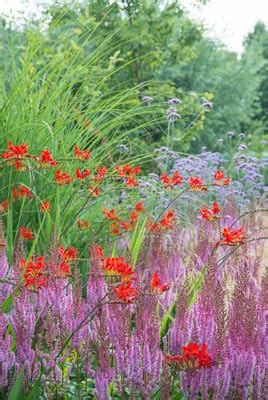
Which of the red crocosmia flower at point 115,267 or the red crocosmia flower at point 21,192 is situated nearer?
the red crocosmia flower at point 115,267

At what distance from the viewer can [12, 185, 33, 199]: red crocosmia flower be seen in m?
3.03

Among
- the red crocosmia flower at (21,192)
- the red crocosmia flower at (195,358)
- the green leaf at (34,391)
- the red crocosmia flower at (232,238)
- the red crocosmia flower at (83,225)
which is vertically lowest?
the green leaf at (34,391)

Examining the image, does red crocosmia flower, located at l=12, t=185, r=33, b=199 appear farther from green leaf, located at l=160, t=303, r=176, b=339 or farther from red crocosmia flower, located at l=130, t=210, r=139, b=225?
green leaf, located at l=160, t=303, r=176, b=339

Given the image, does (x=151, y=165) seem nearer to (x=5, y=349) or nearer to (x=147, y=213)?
(x=147, y=213)

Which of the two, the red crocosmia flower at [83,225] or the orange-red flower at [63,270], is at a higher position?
the red crocosmia flower at [83,225]

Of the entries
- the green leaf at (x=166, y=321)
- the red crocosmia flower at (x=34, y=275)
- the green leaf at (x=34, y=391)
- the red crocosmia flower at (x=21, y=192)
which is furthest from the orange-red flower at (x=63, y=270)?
the red crocosmia flower at (x=21, y=192)

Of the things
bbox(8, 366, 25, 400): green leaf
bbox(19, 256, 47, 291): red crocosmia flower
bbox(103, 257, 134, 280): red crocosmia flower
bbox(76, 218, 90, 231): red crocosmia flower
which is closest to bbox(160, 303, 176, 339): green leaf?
bbox(103, 257, 134, 280): red crocosmia flower

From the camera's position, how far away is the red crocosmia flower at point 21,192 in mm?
3029

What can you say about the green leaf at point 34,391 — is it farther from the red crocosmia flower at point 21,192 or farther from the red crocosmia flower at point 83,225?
the red crocosmia flower at point 83,225

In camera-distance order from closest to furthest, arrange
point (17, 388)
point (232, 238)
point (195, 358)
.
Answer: point (195, 358)
point (17, 388)
point (232, 238)

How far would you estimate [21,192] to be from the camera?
10.0 ft

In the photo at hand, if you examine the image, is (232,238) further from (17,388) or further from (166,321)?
(17,388)

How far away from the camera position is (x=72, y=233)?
3.41m

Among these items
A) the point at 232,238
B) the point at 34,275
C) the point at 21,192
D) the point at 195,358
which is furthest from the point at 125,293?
the point at 21,192
